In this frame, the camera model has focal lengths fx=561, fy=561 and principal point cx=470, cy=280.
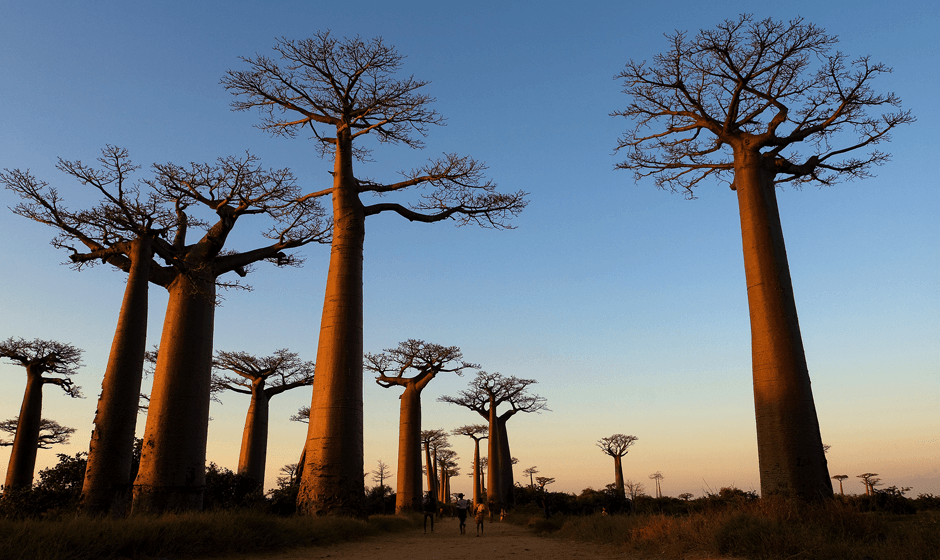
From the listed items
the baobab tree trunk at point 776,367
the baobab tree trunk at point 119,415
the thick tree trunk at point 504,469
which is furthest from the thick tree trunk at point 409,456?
the baobab tree trunk at point 776,367

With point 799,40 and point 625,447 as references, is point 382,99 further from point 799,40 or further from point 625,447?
point 625,447

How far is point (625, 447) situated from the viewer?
3553cm

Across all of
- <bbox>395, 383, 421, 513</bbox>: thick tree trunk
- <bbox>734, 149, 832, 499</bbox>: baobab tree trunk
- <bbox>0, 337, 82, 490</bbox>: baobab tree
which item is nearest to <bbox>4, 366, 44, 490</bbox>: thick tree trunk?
<bbox>0, 337, 82, 490</bbox>: baobab tree

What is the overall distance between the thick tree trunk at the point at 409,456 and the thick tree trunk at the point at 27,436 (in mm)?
11791

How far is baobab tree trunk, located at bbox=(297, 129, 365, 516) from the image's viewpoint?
976 centimetres

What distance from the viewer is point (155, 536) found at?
19.2 ft

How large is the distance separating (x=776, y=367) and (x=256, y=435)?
19613mm

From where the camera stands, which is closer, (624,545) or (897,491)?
(624,545)

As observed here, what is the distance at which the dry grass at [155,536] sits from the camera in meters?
4.80

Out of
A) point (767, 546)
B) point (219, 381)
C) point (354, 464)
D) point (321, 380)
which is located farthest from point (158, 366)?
point (219, 381)

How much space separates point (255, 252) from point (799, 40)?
11364 millimetres

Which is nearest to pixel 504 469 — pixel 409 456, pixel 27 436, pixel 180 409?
pixel 409 456

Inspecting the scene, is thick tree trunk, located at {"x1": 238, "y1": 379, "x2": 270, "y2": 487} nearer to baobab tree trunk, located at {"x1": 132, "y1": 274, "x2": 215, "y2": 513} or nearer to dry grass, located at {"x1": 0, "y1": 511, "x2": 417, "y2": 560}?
baobab tree trunk, located at {"x1": 132, "y1": 274, "x2": 215, "y2": 513}

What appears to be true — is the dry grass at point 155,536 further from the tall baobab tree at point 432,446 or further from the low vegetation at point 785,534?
the tall baobab tree at point 432,446
